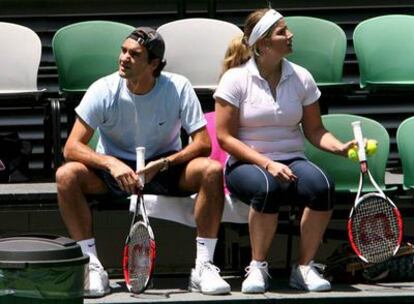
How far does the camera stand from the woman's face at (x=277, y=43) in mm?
7066

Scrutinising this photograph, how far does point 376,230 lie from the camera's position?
661cm

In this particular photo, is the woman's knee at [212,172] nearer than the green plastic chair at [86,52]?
Yes

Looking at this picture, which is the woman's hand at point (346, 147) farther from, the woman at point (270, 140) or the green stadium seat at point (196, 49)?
the green stadium seat at point (196, 49)

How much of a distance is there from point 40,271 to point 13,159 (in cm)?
251

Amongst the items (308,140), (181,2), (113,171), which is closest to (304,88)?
(308,140)

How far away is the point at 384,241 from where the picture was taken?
662cm

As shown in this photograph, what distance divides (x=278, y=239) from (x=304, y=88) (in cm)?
160

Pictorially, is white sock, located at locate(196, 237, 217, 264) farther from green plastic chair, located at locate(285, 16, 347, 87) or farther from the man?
green plastic chair, located at locate(285, 16, 347, 87)

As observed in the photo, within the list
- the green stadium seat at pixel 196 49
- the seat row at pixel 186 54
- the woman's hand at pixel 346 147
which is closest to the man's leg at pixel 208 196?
the woman's hand at pixel 346 147

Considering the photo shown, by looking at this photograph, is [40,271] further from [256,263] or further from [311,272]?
[311,272]

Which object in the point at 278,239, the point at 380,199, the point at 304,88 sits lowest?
the point at 278,239

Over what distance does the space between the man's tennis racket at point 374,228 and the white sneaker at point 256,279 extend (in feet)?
1.67

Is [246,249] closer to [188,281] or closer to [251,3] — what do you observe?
[188,281]

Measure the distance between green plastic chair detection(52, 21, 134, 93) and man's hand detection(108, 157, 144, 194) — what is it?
136cm
